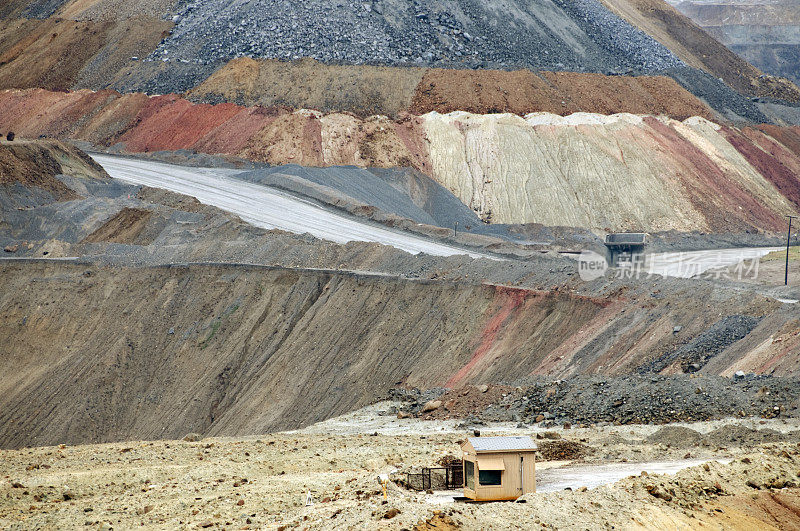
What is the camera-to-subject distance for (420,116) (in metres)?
77.2

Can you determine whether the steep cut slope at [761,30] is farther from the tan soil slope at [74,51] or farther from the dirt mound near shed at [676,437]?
the dirt mound near shed at [676,437]

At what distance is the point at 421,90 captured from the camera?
80.2 meters

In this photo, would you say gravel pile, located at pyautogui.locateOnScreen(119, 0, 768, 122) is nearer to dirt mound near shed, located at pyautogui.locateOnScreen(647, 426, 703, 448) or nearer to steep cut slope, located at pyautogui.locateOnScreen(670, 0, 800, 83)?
dirt mound near shed, located at pyautogui.locateOnScreen(647, 426, 703, 448)

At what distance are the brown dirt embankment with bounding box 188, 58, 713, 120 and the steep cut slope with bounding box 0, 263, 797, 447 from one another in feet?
109

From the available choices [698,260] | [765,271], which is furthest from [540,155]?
[765,271]

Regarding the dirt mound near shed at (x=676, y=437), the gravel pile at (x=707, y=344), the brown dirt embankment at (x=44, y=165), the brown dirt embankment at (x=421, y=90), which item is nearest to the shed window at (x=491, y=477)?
the dirt mound near shed at (x=676, y=437)

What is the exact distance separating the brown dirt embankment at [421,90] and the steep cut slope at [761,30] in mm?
91284

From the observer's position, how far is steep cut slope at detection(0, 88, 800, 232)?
232 ft

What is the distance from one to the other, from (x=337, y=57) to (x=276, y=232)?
31.5 metres

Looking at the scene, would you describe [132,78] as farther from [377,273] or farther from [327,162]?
[377,273]

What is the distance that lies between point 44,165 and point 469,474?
5247 cm

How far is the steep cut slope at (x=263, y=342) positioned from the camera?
35.8m

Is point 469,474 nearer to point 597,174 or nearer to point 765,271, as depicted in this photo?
point 765,271

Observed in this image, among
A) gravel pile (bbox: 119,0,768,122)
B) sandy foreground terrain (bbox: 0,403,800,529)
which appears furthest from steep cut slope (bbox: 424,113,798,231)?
sandy foreground terrain (bbox: 0,403,800,529)
